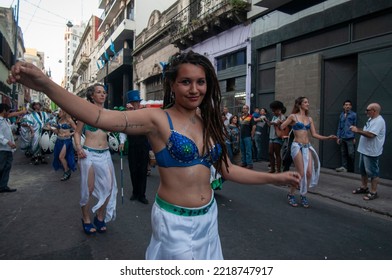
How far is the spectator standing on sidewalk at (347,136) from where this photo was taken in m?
9.16

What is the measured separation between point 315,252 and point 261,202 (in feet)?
7.91

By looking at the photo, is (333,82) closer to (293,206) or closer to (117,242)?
(293,206)

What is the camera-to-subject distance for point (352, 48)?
9305mm

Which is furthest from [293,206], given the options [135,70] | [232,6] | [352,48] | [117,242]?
[135,70]

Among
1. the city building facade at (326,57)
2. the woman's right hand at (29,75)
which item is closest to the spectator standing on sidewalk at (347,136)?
the city building facade at (326,57)

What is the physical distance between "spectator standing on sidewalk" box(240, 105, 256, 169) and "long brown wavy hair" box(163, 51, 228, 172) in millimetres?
8510

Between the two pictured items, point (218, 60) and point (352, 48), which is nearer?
point (352, 48)

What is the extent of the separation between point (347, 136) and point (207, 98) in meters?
8.26

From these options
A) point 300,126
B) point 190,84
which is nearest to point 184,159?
point 190,84

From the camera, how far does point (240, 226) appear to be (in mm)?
4809

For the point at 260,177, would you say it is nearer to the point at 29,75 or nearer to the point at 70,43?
the point at 29,75

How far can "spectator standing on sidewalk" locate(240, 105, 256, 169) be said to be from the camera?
1063 centimetres

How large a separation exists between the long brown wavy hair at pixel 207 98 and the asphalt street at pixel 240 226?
2.05m

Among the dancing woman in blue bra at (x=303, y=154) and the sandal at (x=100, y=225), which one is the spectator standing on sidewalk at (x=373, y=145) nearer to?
the dancing woman in blue bra at (x=303, y=154)
